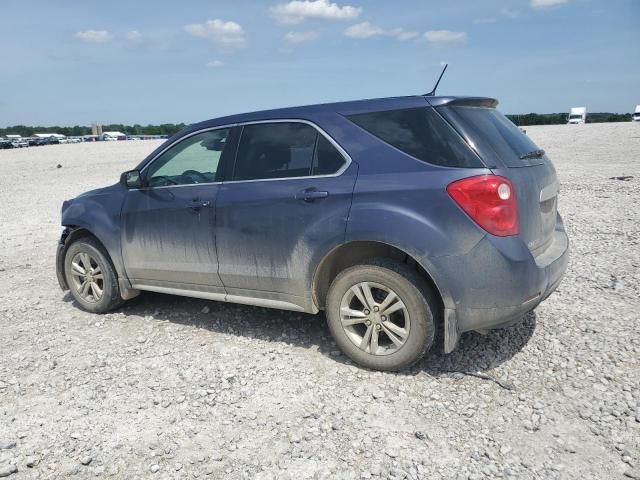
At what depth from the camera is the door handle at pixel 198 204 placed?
430 centimetres

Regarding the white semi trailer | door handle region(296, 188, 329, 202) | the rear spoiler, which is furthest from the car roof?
the white semi trailer

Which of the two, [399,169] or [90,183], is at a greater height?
[399,169]

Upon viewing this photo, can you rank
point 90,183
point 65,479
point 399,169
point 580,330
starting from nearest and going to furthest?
point 65,479 → point 399,169 → point 580,330 → point 90,183

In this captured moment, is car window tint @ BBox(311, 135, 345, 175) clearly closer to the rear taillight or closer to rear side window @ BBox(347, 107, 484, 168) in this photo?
rear side window @ BBox(347, 107, 484, 168)

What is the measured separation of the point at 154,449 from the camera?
3.05m

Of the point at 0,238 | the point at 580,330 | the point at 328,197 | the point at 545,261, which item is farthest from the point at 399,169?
the point at 0,238

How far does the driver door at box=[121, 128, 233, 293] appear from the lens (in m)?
4.38

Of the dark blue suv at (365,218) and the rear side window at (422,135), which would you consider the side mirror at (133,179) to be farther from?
the rear side window at (422,135)

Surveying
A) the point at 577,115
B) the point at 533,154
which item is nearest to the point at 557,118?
the point at 577,115

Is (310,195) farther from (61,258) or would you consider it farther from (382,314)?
(61,258)

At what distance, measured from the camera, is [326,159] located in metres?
3.79

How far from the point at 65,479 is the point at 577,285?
4792 millimetres

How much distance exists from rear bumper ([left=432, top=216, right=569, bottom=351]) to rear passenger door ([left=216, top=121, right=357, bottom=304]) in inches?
34.2

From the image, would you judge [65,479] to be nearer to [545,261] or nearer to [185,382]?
[185,382]
